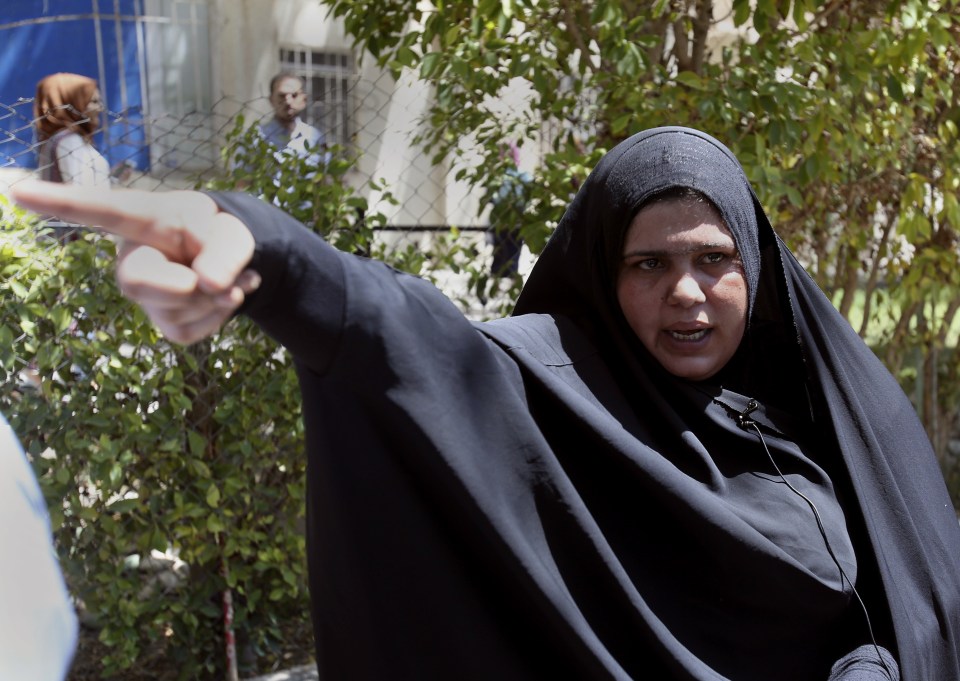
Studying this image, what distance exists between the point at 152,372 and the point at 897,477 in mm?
2139

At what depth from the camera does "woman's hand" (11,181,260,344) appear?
3.76 feet

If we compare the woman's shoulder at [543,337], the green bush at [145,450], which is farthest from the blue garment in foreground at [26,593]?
the green bush at [145,450]

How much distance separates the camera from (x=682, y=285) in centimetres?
194

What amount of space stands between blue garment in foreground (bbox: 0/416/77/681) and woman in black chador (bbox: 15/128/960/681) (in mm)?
364

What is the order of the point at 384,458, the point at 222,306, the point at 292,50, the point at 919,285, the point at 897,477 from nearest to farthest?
the point at 222,306, the point at 384,458, the point at 897,477, the point at 919,285, the point at 292,50

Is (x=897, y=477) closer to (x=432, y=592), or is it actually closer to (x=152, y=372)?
(x=432, y=592)

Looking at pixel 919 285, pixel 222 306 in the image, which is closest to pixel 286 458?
pixel 222 306

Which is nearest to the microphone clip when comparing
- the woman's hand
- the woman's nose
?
the woman's nose

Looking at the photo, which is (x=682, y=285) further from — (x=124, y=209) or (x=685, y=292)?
(x=124, y=209)

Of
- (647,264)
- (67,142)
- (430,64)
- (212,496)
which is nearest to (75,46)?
(67,142)

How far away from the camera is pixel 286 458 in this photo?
352cm

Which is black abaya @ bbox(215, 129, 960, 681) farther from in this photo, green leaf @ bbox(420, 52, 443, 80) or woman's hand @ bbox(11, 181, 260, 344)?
green leaf @ bbox(420, 52, 443, 80)

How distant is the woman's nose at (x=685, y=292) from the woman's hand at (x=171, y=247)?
2.92ft

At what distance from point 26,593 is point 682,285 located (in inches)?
45.3
